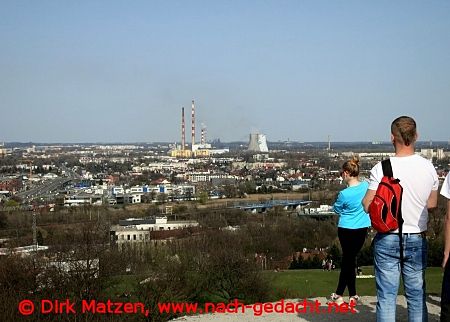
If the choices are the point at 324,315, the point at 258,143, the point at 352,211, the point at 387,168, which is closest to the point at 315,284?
the point at 324,315

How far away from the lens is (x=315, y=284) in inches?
464

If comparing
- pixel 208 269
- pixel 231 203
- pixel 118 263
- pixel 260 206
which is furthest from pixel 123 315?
pixel 231 203

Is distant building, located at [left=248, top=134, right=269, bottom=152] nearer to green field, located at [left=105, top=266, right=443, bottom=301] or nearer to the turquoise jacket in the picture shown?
green field, located at [left=105, top=266, right=443, bottom=301]

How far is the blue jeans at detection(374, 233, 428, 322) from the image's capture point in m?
3.80

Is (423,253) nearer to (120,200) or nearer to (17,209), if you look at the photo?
(17,209)

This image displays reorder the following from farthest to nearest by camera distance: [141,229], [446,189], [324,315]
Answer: [141,229] < [324,315] < [446,189]

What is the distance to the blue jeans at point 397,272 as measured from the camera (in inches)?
A: 150

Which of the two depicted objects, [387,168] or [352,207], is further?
[352,207]
